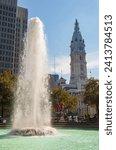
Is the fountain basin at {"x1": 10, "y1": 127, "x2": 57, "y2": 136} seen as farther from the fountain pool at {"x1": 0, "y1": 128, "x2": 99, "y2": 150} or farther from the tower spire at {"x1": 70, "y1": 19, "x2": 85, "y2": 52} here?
the tower spire at {"x1": 70, "y1": 19, "x2": 85, "y2": 52}

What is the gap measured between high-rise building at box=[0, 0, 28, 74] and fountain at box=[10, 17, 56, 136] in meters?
108

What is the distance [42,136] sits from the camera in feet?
59.8

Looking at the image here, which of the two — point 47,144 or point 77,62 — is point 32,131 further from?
point 77,62

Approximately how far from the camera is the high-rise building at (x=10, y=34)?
13400cm

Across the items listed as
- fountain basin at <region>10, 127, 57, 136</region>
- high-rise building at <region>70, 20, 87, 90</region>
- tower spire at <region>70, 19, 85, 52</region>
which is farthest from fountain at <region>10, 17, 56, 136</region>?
tower spire at <region>70, 19, 85, 52</region>

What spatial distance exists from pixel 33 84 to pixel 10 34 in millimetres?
118473

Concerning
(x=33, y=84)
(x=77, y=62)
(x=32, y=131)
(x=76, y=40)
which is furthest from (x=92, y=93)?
(x=76, y=40)

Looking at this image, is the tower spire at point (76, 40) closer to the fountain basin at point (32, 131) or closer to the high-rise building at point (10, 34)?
the high-rise building at point (10, 34)

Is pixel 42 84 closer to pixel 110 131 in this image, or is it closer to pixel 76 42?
pixel 110 131

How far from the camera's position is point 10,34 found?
13800 centimetres

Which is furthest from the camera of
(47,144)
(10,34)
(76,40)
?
(76,40)

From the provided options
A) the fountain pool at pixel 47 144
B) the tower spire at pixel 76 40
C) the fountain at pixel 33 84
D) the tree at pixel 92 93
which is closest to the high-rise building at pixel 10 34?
the tower spire at pixel 76 40

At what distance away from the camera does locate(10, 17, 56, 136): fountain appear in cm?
2169

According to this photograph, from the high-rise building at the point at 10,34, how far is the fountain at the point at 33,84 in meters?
108
